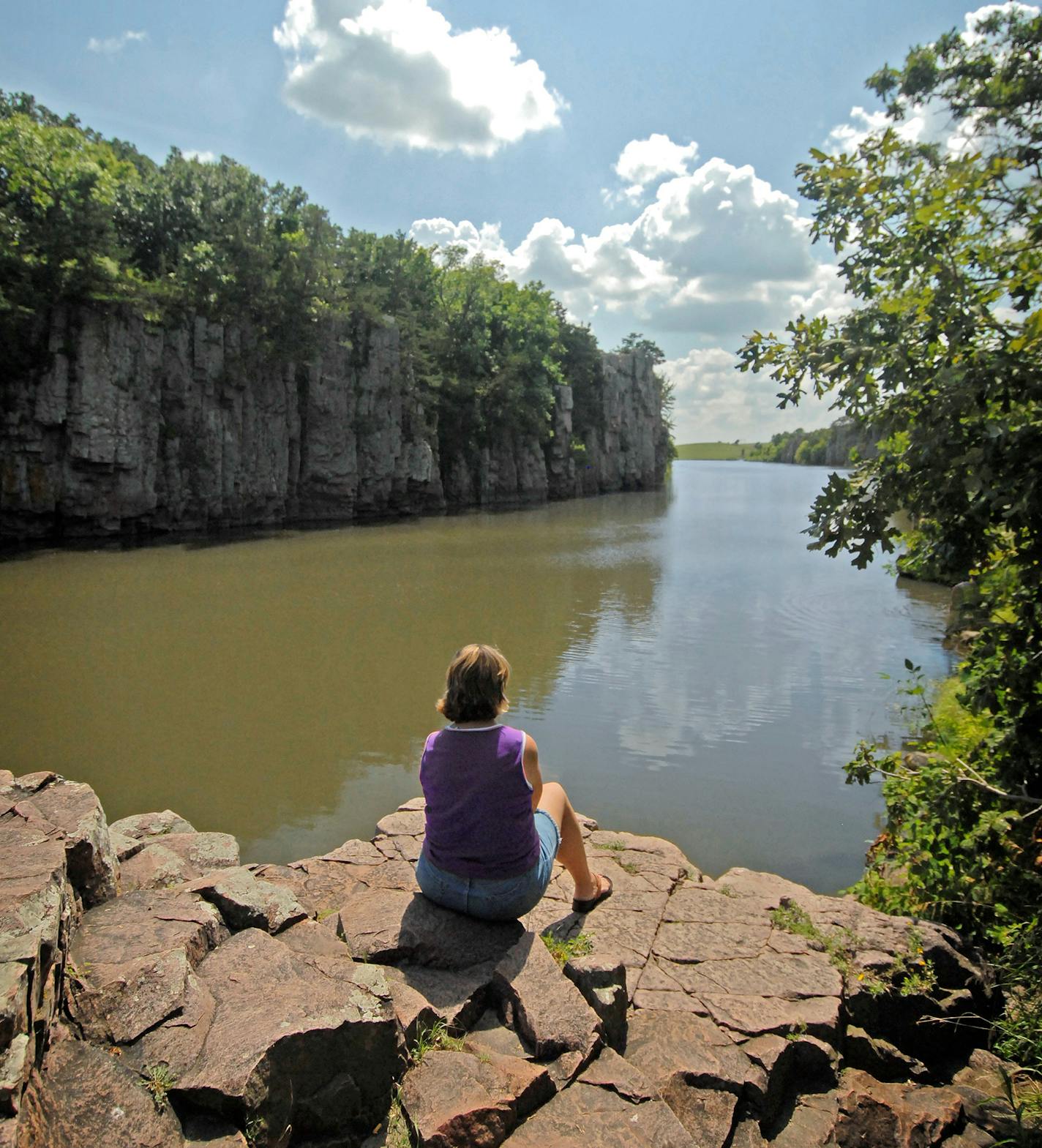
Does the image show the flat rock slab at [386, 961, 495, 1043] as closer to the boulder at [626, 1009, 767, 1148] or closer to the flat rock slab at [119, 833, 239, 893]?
the boulder at [626, 1009, 767, 1148]

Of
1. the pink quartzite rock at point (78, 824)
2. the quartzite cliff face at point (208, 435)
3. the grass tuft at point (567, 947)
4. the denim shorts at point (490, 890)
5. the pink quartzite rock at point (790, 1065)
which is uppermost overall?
the quartzite cliff face at point (208, 435)

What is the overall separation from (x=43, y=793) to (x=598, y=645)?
360 inches

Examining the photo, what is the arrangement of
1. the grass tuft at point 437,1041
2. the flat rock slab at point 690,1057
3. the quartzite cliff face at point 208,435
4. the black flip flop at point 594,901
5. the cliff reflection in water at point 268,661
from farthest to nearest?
1. the quartzite cliff face at point 208,435
2. the cliff reflection in water at point 268,661
3. the black flip flop at point 594,901
4. the flat rock slab at point 690,1057
5. the grass tuft at point 437,1041

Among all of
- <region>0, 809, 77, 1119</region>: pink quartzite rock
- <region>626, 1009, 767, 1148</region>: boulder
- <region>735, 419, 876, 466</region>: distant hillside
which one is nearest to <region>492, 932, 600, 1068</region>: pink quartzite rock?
<region>626, 1009, 767, 1148</region>: boulder

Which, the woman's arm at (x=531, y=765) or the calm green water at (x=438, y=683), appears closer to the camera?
the woman's arm at (x=531, y=765)

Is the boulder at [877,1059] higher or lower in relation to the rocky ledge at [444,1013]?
lower

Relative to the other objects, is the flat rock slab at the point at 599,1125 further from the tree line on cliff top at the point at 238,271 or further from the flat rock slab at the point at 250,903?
the tree line on cliff top at the point at 238,271

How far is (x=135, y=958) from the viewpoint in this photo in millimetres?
2801

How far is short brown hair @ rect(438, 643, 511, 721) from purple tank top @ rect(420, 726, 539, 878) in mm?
75

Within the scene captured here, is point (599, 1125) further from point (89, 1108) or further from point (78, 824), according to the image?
point (78, 824)

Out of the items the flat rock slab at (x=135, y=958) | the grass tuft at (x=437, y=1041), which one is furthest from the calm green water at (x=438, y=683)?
the grass tuft at (x=437, y=1041)

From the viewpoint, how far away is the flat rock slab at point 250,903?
10.9 ft

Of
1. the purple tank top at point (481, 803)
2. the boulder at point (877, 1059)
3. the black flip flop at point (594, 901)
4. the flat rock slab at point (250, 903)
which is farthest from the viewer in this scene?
the black flip flop at point (594, 901)

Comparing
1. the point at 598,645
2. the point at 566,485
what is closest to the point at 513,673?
the point at 598,645
